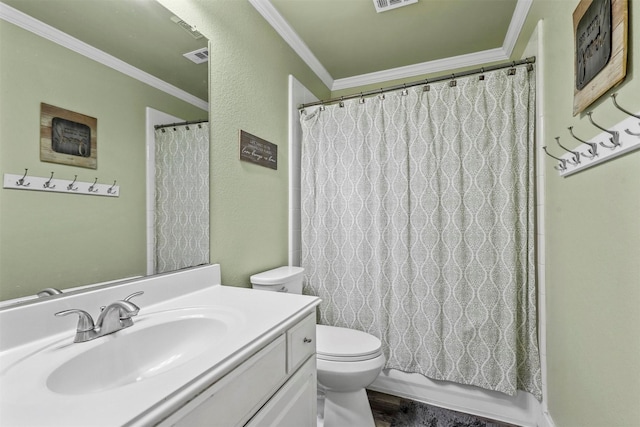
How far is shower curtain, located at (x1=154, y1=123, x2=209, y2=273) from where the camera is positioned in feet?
3.72

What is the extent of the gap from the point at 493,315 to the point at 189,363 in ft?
5.32

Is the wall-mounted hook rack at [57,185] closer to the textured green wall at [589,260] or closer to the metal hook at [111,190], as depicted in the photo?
the metal hook at [111,190]

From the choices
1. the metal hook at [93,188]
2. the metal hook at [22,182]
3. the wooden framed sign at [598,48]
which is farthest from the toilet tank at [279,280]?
the wooden framed sign at [598,48]

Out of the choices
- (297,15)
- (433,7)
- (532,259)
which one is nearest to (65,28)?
(297,15)

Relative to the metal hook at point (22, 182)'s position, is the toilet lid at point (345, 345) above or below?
below

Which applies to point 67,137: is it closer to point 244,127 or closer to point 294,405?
point 244,127

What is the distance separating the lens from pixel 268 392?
2.71 feet

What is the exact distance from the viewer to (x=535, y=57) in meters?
1.56

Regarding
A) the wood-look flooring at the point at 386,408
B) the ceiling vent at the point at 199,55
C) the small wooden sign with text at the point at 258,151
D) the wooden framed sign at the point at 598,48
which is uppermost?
the ceiling vent at the point at 199,55

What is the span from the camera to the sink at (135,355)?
68 cm

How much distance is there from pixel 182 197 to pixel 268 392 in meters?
0.84

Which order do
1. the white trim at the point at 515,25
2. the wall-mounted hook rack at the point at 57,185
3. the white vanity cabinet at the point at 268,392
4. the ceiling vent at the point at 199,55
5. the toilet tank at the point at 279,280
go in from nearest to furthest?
the white vanity cabinet at the point at 268,392
the wall-mounted hook rack at the point at 57,185
the ceiling vent at the point at 199,55
the toilet tank at the point at 279,280
the white trim at the point at 515,25

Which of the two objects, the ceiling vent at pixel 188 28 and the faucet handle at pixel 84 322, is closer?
the faucet handle at pixel 84 322

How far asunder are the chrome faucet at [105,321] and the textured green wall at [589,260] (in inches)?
55.5
